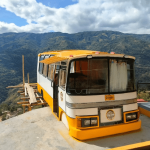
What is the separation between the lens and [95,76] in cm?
479

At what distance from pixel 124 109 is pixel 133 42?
408ft

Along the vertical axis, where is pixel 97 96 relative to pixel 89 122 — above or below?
above

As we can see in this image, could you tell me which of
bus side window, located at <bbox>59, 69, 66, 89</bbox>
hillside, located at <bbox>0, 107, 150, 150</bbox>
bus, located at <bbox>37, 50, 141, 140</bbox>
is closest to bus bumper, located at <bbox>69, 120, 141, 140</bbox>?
bus, located at <bbox>37, 50, 141, 140</bbox>

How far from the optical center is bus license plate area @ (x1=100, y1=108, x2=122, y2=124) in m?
4.76

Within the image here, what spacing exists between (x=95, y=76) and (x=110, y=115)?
3.88ft

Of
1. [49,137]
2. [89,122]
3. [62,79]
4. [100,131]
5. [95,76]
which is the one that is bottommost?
[49,137]

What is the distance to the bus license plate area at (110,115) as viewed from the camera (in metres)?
4.76

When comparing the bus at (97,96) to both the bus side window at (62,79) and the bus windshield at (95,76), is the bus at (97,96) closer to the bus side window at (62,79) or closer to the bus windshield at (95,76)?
the bus windshield at (95,76)

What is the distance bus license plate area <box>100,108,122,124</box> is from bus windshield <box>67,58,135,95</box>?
53 centimetres

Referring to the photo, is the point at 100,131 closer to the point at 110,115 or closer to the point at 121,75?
the point at 110,115

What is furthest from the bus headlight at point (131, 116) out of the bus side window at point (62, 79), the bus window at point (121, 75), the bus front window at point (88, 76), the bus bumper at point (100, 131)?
the bus side window at point (62, 79)

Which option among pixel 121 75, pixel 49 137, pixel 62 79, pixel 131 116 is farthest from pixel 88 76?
pixel 49 137

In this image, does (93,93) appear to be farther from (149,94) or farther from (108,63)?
(149,94)

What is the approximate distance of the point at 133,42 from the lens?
12050 cm
